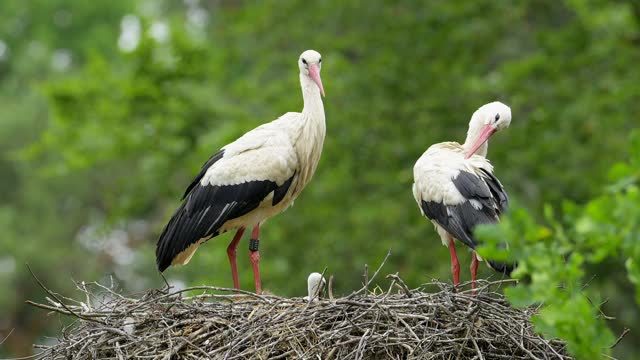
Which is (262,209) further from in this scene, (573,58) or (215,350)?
(573,58)

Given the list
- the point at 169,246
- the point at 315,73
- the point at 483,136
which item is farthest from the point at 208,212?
the point at 483,136

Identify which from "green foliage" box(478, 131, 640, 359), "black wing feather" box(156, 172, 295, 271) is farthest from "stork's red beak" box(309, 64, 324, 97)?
"green foliage" box(478, 131, 640, 359)

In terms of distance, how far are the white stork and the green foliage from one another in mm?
4766

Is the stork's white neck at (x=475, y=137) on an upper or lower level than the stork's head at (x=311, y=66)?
lower

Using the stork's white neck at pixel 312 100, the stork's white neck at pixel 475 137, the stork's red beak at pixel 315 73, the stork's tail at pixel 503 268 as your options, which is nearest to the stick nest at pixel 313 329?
the stork's tail at pixel 503 268

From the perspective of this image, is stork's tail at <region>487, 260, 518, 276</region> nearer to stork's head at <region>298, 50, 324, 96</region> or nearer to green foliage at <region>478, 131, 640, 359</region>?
stork's head at <region>298, 50, 324, 96</region>

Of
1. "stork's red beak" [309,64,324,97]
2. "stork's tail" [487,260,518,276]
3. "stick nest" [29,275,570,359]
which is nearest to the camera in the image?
"stick nest" [29,275,570,359]

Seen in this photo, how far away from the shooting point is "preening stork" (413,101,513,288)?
9.57m

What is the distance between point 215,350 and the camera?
8.54 m

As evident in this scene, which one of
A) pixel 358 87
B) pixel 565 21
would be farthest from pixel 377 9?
pixel 565 21

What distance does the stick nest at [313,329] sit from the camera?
839 centimetres

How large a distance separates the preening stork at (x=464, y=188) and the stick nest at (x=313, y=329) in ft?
1.98

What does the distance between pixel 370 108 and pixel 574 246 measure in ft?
46.9

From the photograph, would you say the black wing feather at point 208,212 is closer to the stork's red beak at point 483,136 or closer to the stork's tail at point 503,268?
the stork's red beak at point 483,136
